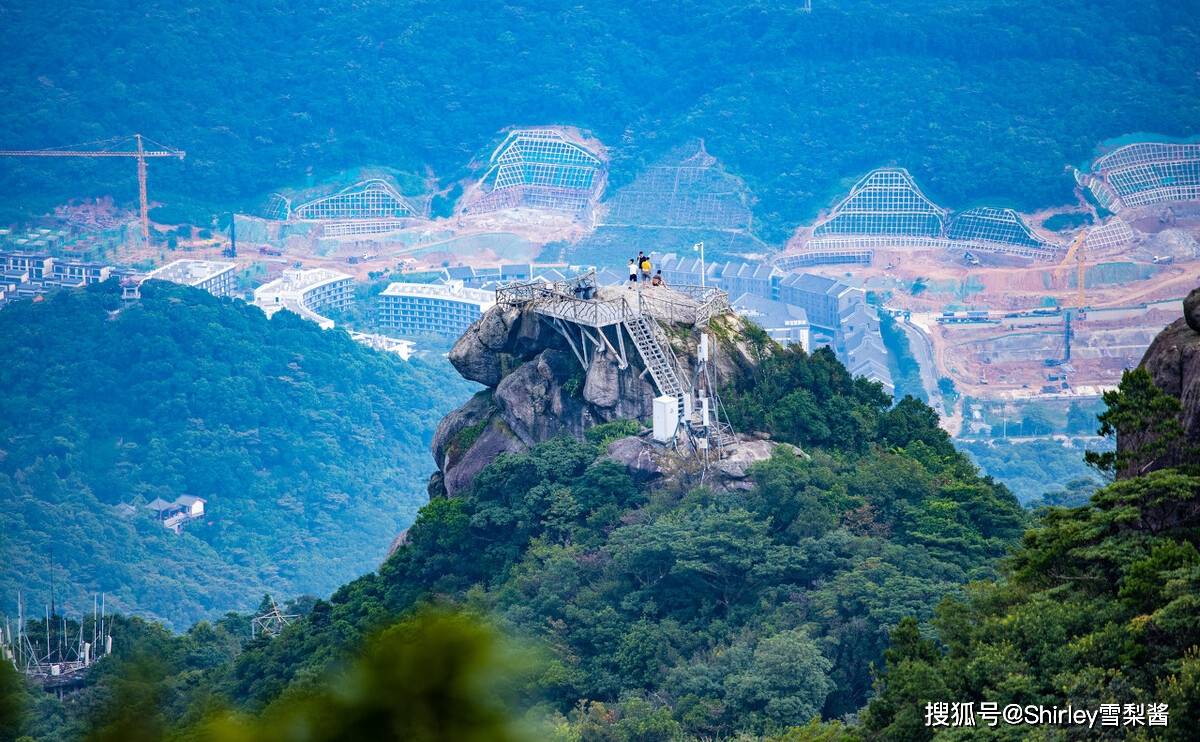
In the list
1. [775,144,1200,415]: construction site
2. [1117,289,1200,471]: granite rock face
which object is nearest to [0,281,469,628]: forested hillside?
[775,144,1200,415]: construction site

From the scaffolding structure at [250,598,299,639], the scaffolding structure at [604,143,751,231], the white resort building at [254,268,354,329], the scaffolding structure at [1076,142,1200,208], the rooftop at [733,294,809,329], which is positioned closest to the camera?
the scaffolding structure at [250,598,299,639]

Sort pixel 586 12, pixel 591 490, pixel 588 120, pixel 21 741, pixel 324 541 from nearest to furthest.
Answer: pixel 21 741
pixel 591 490
pixel 324 541
pixel 588 120
pixel 586 12

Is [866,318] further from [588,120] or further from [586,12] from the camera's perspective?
[586,12]

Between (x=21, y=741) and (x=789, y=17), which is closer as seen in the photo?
(x=21, y=741)

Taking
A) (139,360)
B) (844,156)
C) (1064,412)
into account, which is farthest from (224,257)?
(1064,412)

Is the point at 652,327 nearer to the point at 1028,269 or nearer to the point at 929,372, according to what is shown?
the point at 929,372

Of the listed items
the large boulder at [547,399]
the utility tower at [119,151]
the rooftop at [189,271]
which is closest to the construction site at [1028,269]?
the rooftop at [189,271]

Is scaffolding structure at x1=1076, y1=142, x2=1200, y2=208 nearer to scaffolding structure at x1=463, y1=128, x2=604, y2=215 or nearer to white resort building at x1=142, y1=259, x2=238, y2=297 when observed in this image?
scaffolding structure at x1=463, y1=128, x2=604, y2=215
